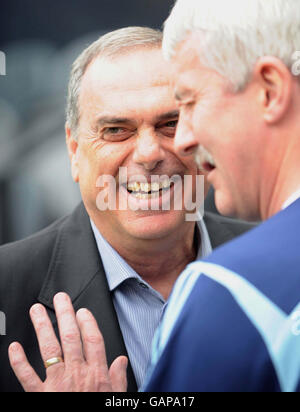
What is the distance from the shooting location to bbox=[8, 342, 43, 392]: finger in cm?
135

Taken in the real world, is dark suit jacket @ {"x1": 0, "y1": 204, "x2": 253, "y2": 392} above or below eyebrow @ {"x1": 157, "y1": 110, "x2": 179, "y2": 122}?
below

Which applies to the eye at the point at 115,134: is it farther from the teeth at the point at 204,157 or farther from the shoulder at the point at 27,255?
the teeth at the point at 204,157

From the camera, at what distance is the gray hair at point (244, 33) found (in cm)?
103

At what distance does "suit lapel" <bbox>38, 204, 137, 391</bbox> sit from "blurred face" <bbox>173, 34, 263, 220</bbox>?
753mm

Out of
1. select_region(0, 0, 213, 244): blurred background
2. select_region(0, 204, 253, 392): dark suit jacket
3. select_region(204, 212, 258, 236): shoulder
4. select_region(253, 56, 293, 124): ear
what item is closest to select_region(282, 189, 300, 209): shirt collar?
select_region(253, 56, 293, 124): ear

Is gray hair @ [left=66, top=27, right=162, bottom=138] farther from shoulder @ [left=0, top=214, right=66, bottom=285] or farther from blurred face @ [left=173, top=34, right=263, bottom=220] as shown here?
blurred face @ [left=173, top=34, right=263, bottom=220]

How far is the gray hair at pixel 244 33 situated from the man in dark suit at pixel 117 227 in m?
0.83

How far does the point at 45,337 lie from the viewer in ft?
4.51

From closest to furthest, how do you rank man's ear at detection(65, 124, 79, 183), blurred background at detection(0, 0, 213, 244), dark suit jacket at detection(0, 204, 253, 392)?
dark suit jacket at detection(0, 204, 253, 392) → man's ear at detection(65, 124, 79, 183) → blurred background at detection(0, 0, 213, 244)

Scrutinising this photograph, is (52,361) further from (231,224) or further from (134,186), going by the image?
(231,224)

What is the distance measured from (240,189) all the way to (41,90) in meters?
3.97

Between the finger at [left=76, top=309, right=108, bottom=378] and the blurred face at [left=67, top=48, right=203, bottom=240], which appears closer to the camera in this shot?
the finger at [left=76, top=309, right=108, bottom=378]

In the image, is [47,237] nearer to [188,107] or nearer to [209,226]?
[209,226]

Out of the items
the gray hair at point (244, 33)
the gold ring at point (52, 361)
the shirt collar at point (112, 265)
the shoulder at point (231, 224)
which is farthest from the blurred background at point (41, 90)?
the gray hair at point (244, 33)
